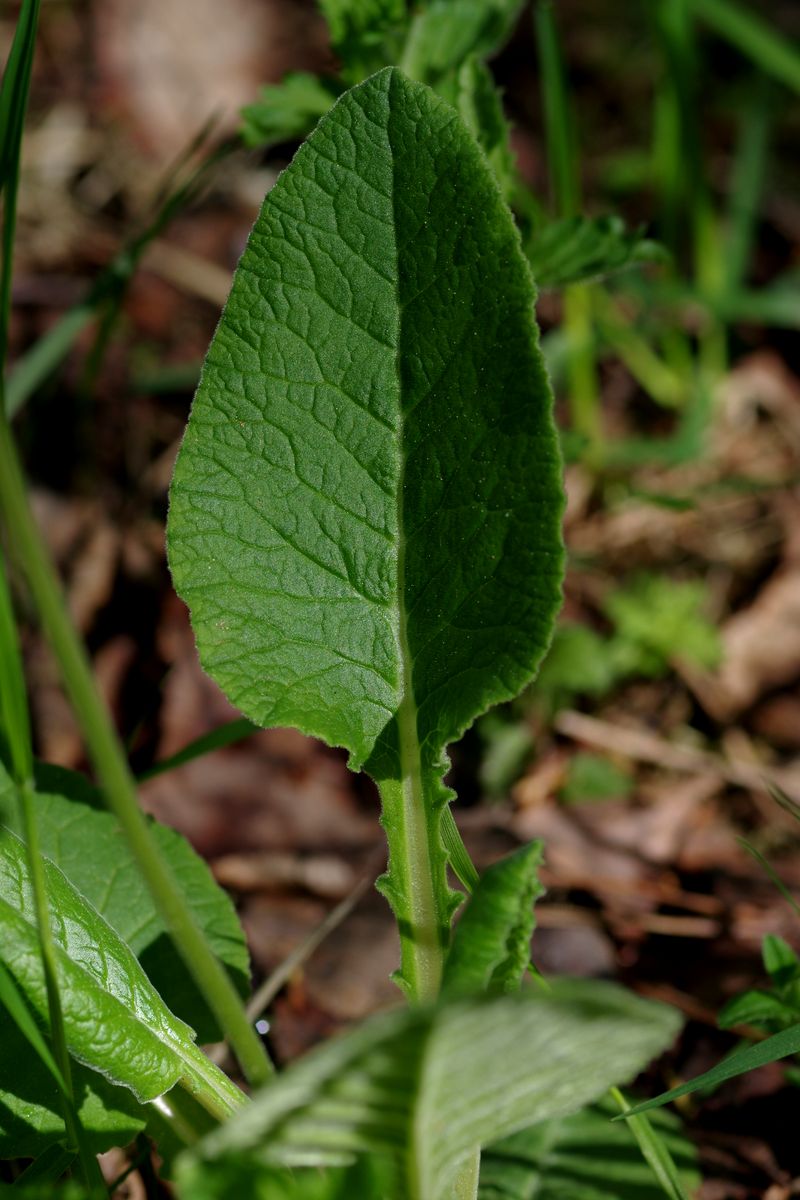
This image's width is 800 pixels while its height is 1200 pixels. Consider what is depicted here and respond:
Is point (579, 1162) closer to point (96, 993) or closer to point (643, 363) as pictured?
point (96, 993)

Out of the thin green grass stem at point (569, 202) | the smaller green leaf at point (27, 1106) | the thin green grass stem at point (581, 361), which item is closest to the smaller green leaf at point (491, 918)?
the smaller green leaf at point (27, 1106)

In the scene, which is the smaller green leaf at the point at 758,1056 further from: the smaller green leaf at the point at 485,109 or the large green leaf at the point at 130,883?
the smaller green leaf at the point at 485,109

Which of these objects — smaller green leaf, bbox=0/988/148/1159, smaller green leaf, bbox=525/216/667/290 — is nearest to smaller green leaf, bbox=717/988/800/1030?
smaller green leaf, bbox=0/988/148/1159

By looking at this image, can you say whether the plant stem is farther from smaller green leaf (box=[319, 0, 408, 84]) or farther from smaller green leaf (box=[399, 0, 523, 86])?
smaller green leaf (box=[399, 0, 523, 86])

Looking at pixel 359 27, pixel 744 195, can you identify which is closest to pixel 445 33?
pixel 359 27

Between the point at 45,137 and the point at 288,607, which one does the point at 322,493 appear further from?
the point at 45,137
